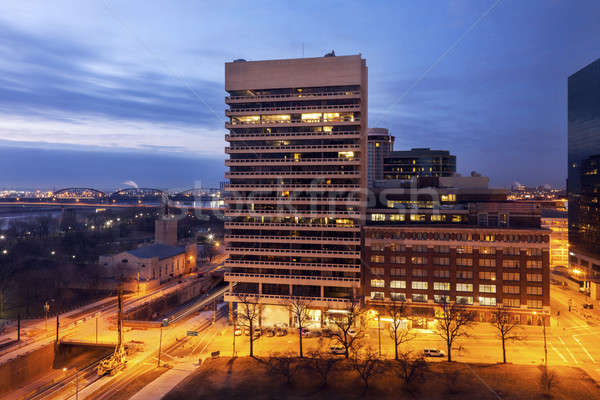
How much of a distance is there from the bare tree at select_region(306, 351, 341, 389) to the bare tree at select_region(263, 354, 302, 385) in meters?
1.90

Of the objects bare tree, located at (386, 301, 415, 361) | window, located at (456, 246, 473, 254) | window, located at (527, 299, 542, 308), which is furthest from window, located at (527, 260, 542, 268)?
bare tree, located at (386, 301, 415, 361)

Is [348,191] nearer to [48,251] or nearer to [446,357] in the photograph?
[446,357]

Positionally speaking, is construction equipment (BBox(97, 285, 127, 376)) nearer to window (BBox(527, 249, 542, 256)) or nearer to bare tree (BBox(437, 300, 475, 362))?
bare tree (BBox(437, 300, 475, 362))

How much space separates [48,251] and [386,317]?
12490cm

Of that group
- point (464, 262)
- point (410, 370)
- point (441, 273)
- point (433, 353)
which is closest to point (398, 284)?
point (441, 273)

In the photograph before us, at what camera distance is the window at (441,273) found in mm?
69731

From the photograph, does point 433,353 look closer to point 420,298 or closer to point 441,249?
point 420,298

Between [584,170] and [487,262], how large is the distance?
73.3 meters

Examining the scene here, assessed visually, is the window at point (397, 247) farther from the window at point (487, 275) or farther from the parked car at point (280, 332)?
the parked car at point (280, 332)

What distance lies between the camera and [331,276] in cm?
7069

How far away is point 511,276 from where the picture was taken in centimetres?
6756

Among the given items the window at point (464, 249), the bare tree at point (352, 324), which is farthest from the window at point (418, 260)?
the bare tree at point (352, 324)

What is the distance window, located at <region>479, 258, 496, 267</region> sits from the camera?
68250 mm

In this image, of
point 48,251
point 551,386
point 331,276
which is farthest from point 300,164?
point 48,251
